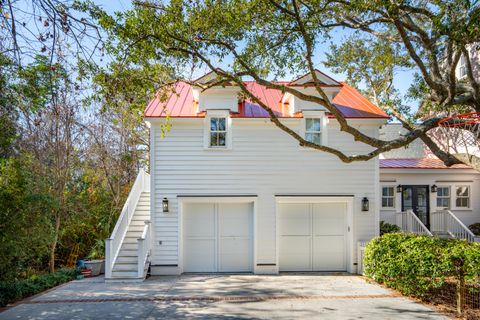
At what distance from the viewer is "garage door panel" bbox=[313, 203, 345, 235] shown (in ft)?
38.8

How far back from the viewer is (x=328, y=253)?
11742 millimetres

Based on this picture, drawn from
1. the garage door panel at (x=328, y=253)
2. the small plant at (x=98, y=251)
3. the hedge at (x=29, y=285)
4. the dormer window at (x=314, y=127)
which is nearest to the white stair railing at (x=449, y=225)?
the garage door panel at (x=328, y=253)

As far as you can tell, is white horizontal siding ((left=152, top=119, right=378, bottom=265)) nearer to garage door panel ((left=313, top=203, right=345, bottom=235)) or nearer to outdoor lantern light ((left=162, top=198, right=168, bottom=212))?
outdoor lantern light ((left=162, top=198, right=168, bottom=212))

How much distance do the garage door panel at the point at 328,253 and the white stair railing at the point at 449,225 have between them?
4.93 m

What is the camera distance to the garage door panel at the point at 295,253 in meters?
11.7

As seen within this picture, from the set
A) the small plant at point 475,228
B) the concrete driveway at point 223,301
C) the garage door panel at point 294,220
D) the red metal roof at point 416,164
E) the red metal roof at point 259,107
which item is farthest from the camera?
the red metal roof at point 416,164

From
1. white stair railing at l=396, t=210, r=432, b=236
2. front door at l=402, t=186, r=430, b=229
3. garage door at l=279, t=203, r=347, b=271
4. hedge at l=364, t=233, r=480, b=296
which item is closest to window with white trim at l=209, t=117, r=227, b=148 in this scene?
garage door at l=279, t=203, r=347, b=271

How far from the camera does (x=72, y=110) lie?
12.7 metres

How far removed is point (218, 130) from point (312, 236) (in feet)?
15.5

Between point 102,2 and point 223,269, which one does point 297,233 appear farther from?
point 102,2

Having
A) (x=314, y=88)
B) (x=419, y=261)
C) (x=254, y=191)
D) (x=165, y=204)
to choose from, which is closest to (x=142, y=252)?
(x=165, y=204)

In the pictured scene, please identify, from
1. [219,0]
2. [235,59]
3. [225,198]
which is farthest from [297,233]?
[219,0]

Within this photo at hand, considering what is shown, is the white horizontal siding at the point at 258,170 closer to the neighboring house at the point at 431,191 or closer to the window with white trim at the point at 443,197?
the neighboring house at the point at 431,191

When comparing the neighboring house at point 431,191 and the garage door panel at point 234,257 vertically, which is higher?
the neighboring house at point 431,191
